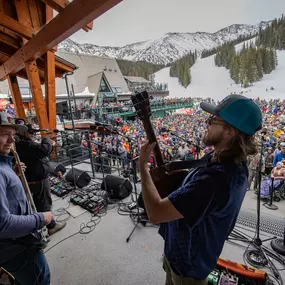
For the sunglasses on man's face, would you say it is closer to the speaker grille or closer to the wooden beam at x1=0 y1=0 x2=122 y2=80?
the wooden beam at x1=0 y1=0 x2=122 y2=80

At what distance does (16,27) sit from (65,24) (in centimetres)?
137

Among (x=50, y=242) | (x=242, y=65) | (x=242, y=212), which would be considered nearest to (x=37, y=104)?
(x=50, y=242)

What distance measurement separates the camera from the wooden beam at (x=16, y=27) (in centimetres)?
270

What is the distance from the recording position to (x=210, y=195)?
0.71 metres

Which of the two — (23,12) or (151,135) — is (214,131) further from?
(23,12)

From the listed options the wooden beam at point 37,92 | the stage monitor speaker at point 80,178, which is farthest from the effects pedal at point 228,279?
the wooden beam at point 37,92

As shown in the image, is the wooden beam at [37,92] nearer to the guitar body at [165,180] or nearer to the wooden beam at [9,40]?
the wooden beam at [9,40]

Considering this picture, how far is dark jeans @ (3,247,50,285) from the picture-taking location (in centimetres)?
121

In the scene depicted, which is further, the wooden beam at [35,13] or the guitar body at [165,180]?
the wooden beam at [35,13]

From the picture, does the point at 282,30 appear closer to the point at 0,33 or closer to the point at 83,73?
the point at 83,73

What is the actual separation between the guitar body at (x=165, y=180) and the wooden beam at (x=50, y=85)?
3.40m

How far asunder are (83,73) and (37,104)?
26.9 meters

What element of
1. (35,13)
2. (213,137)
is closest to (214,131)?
(213,137)

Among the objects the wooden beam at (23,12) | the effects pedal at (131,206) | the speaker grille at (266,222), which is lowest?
the speaker grille at (266,222)
